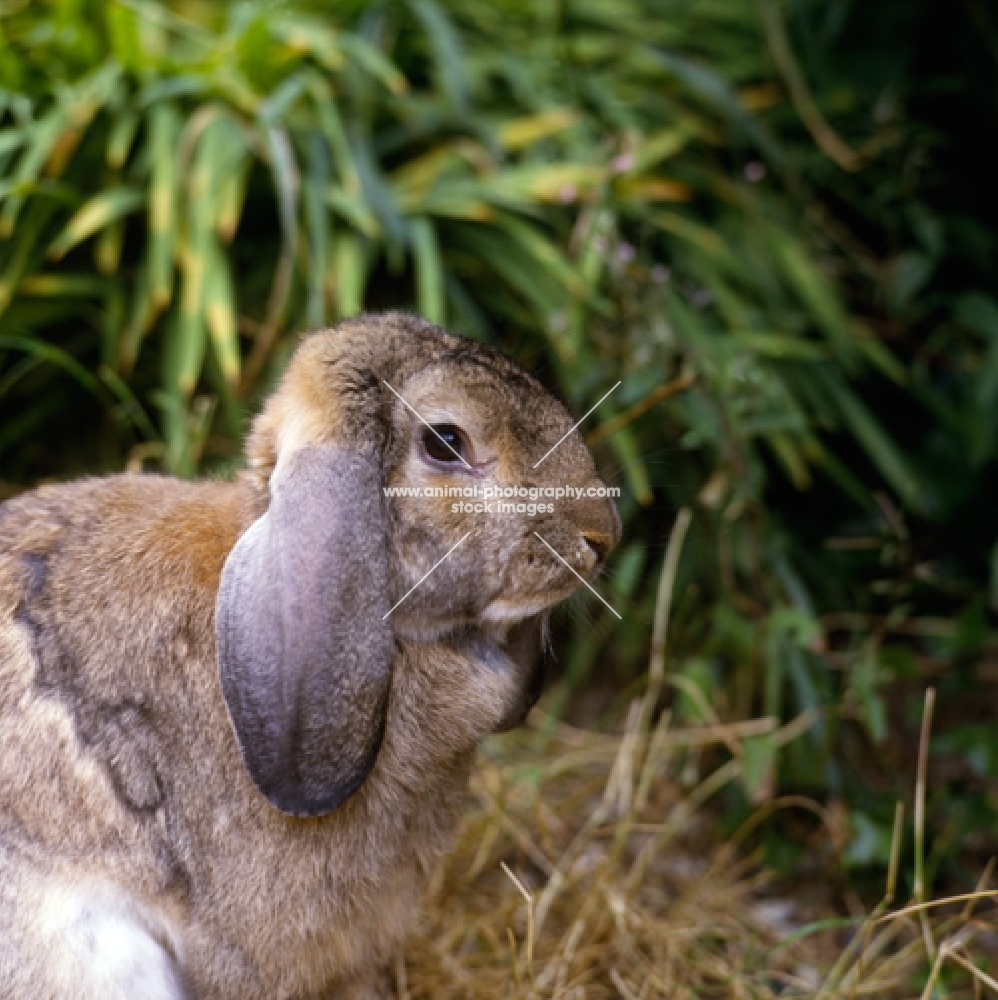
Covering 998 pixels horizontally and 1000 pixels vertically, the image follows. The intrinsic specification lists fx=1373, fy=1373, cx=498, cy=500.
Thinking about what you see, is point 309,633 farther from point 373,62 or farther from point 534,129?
point 534,129

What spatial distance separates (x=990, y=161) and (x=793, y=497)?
1451 mm

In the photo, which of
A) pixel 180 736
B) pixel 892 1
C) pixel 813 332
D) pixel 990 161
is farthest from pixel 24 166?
pixel 990 161

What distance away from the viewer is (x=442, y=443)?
2.49 m

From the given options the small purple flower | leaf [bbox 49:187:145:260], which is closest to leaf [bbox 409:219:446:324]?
the small purple flower

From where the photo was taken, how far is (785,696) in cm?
415

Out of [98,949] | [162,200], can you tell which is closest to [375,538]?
[98,949]

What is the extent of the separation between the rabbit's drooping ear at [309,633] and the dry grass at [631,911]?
686mm

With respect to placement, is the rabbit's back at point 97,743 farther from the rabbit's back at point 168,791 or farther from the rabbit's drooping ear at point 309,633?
the rabbit's drooping ear at point 309,633

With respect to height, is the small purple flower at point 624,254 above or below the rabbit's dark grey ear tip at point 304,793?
below

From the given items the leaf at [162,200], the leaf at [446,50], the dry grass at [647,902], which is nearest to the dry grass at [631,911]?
the dry grass at [647,902]

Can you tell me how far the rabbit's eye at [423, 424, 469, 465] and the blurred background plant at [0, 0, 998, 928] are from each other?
129 cm

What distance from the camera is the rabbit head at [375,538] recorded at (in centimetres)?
228

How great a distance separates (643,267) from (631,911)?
6.20ft

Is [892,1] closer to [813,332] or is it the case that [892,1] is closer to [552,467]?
[813,332]
